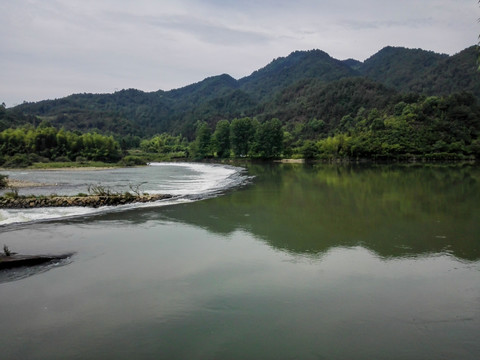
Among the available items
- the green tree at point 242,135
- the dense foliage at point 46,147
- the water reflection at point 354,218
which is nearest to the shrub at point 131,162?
the dense foliage at point 46,147

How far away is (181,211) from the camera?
18.0m

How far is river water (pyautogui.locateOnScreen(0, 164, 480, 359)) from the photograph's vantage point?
5.85 meters

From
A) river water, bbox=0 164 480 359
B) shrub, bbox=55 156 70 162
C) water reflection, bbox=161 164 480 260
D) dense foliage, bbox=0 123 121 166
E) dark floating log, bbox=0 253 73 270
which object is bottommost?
water reflection, bbox=161 164 480 260

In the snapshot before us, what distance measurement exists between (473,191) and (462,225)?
1196 centimetres

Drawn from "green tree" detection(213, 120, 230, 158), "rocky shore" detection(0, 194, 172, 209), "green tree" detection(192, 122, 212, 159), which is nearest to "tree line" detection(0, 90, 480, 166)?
"green tree" detection(213, 120, 230, 158)

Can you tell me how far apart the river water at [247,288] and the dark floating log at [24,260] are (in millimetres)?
401

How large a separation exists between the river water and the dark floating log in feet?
1.31

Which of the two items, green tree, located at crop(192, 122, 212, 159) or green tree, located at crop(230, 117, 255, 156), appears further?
green tree, located at crop(192, 122, 212, 159)

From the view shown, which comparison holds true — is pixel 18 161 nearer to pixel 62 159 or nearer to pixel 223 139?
pixel 62 159

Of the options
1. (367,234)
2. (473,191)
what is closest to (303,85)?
(473,191)

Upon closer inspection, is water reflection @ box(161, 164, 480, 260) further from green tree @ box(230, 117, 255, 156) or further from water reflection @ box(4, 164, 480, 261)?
green tree @ box(230, 117, 255, 156)

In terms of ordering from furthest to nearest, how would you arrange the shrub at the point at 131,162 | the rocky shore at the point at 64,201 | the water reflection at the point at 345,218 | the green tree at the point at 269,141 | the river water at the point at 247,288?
the green tree at the point at 269,141, the shrub at the point at 131,162, the rocky shore at the point at 64,201, the water reflection at the point at 345,218, the river water at the point at 247,288

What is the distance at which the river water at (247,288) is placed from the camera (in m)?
5.85

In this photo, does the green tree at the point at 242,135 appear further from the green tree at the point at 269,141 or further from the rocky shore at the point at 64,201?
the rocky shore at the point at 64,201
